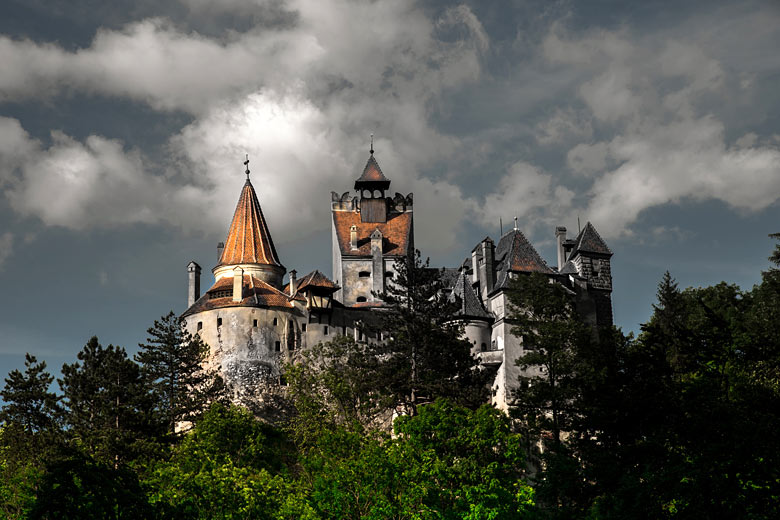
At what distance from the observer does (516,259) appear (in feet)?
226

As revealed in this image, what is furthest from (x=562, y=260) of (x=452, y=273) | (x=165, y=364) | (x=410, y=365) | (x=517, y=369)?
(x=165, y=364)

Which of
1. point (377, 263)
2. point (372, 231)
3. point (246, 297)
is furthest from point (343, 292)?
point (246, 297)

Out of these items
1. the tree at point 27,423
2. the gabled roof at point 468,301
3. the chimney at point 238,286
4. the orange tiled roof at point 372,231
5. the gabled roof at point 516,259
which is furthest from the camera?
the orange tiled roof at point 372,231

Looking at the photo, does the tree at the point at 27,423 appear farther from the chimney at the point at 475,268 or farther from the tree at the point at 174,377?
the chimney at the point at 475,268

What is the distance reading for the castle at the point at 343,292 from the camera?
65.8 meters

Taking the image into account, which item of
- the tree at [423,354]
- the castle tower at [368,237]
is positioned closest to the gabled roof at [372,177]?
the castle tower at [368,237]

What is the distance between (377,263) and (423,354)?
21870 mm

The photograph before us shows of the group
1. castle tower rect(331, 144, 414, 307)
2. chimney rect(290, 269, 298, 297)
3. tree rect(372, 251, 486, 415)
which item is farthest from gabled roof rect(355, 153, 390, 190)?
tree rect(372, 251, 486, 415)

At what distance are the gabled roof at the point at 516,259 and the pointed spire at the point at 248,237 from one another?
18.3 meters

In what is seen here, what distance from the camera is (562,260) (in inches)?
2940

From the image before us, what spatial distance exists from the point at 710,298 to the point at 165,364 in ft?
126

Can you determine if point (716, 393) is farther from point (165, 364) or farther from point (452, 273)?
point (452, 273)

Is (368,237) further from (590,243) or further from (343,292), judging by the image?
(590,243)

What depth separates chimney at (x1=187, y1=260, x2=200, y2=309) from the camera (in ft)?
→ 248
